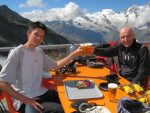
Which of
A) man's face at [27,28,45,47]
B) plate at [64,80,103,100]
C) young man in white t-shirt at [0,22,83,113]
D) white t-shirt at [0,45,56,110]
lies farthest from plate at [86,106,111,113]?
man's face at [27,28,45,47]

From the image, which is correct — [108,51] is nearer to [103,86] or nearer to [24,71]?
[103,86]

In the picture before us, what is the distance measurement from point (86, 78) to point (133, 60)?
1.05 meters

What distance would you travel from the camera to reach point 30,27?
12.3ft

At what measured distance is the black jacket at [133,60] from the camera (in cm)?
438

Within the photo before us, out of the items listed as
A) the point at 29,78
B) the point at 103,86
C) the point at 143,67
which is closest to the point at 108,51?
the point at 143,67

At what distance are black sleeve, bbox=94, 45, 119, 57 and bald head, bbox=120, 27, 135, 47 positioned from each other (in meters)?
0.34

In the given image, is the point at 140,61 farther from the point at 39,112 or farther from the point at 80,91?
the point at 39,112

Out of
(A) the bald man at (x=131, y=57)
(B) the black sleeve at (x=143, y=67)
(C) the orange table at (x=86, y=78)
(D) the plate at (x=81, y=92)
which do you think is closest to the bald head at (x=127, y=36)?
(A) the bald man at (x=131, y=57)

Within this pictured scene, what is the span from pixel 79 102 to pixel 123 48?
229 cm

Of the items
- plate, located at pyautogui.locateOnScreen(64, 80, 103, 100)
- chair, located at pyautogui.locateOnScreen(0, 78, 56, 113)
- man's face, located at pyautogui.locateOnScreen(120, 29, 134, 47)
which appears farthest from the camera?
man's face, located at pyautogui.locateOnScreen(120, 29, 134, 47)

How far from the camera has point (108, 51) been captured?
5.18m

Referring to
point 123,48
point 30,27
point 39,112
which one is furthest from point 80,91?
point 123,48

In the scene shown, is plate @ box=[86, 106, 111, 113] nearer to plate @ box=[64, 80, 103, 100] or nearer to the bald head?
plate @ box=[64, 80, 103, 100]

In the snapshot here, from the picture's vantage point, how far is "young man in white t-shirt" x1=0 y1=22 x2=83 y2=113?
3.34m
